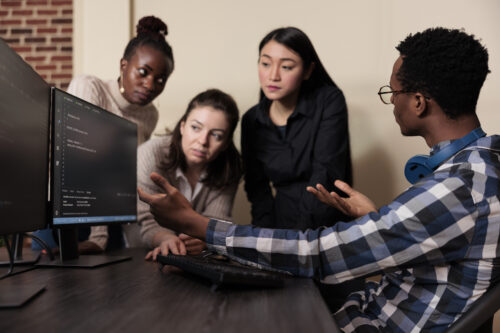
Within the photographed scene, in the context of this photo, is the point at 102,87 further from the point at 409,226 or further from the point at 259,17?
the point at 409,226

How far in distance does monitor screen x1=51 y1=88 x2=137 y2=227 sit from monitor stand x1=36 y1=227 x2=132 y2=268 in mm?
86

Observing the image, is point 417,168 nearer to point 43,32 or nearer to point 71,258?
point 71,258

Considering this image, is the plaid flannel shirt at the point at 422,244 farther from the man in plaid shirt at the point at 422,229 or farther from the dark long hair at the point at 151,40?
the dark long hair at the point at 151,40

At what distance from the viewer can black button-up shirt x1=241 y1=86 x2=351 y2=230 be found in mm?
1913

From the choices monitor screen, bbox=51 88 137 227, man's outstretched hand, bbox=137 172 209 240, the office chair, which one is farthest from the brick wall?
the office chair

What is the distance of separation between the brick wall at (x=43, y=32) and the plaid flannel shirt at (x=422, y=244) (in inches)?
124

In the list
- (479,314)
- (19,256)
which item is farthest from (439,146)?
(19,256)

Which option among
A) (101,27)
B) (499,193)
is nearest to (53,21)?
(101,27)

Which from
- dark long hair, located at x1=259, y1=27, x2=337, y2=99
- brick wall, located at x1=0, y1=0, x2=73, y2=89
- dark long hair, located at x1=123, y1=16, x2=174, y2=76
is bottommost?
dark long hair, located at x1=259, y1=27, x2=337, y2=99

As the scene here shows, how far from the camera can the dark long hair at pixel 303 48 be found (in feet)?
Result: 6.49

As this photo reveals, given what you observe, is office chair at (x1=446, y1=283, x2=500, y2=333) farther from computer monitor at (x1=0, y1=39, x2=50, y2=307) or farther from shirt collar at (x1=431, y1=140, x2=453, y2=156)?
computer monitor at (x1=0, y1=39, x2=50, y2=307)

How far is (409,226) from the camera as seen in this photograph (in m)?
0.81

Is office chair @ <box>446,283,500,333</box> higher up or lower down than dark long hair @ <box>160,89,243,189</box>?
lower down

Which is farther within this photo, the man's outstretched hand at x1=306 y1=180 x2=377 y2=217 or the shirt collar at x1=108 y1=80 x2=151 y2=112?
the shirt collar at x1=108 y1=80 x2=151 y2=112
